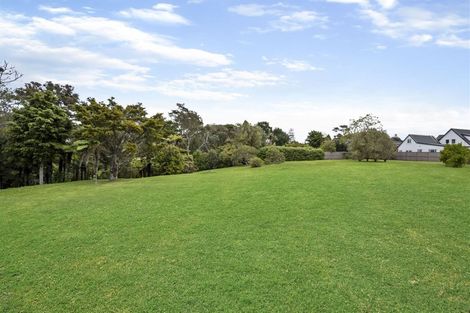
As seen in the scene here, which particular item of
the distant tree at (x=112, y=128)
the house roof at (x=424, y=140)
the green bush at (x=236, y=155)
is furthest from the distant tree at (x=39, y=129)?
the house roof at (x=424, y=140)

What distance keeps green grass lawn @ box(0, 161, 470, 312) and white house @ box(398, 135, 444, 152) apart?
33556 mm

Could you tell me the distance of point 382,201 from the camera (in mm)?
8398

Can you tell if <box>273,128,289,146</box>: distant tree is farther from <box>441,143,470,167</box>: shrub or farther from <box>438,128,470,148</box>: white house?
<box>441,143,470,167</box>: shrub

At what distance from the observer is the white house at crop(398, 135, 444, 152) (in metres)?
37.3

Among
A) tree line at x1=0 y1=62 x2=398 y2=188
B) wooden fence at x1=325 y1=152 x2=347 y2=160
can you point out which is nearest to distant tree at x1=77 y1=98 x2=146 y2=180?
tree line at x1=0 y1=62 x2=398 y2=188

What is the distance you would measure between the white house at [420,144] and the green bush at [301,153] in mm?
16108

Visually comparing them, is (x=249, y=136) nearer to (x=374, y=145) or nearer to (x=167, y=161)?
(x=167, y=161)

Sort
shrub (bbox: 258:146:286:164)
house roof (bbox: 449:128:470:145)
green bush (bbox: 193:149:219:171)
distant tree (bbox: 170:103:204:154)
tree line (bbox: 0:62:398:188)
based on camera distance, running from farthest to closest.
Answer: distant tree (bbox: 170:103:204:154) → house roof (bbox: 449:128:470:145) → green bush (bbox: 193:149:219:171) → shrub (bbox: 258:146:286:164) → tree line (bbox: 0:62:398:188)

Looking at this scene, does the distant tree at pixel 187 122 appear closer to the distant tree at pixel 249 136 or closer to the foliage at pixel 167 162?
the distant tree at pixel 249 136

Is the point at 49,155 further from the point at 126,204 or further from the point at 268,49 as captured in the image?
the point at 268,49

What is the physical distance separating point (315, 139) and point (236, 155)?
2076cm

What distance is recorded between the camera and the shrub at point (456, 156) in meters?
17.2

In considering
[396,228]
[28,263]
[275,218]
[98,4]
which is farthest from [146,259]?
[98,4]

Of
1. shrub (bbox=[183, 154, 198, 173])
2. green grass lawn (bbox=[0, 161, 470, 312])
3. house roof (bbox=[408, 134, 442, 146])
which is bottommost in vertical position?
green grass lawn (bbox=[0, 161, 470, 312])
